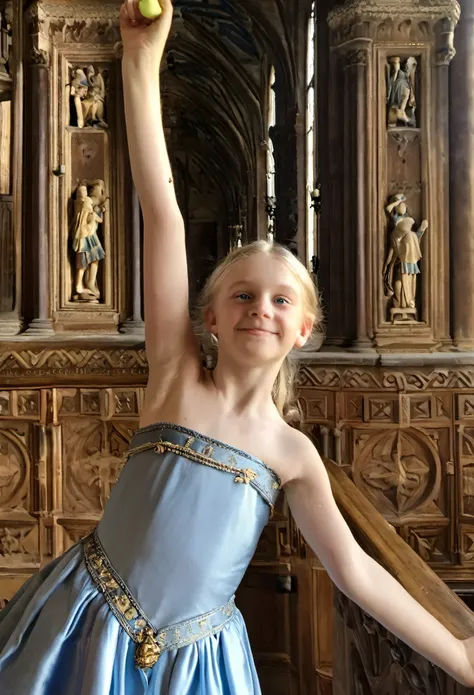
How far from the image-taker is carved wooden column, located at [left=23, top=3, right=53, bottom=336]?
5.41 metres

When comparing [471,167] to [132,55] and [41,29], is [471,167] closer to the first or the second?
[41,29]

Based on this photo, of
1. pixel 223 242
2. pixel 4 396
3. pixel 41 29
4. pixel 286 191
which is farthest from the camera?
pixel 223 242

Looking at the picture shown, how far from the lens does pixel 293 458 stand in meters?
1.39

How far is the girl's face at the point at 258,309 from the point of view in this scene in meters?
1.34

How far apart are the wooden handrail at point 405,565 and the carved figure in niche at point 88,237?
3.60 m

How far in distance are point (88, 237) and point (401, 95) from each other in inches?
110

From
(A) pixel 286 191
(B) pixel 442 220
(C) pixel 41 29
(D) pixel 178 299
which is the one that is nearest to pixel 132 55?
(D) pixel 178 299

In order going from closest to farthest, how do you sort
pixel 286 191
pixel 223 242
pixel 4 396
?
pixel 4 396 < pixel 286 191 < pixel 223 242

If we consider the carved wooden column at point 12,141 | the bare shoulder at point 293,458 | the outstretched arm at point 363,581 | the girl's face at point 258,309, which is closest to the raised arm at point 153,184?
the girl's face at point 258,309

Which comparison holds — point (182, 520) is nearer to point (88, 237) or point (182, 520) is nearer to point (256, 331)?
point (256, 331)

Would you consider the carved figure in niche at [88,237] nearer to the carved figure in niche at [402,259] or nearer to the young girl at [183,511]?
the carved figure in niche at [402,259]

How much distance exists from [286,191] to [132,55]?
867 centimetres

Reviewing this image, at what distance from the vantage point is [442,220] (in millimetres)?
5145

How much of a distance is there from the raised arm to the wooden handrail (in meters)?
0.88
